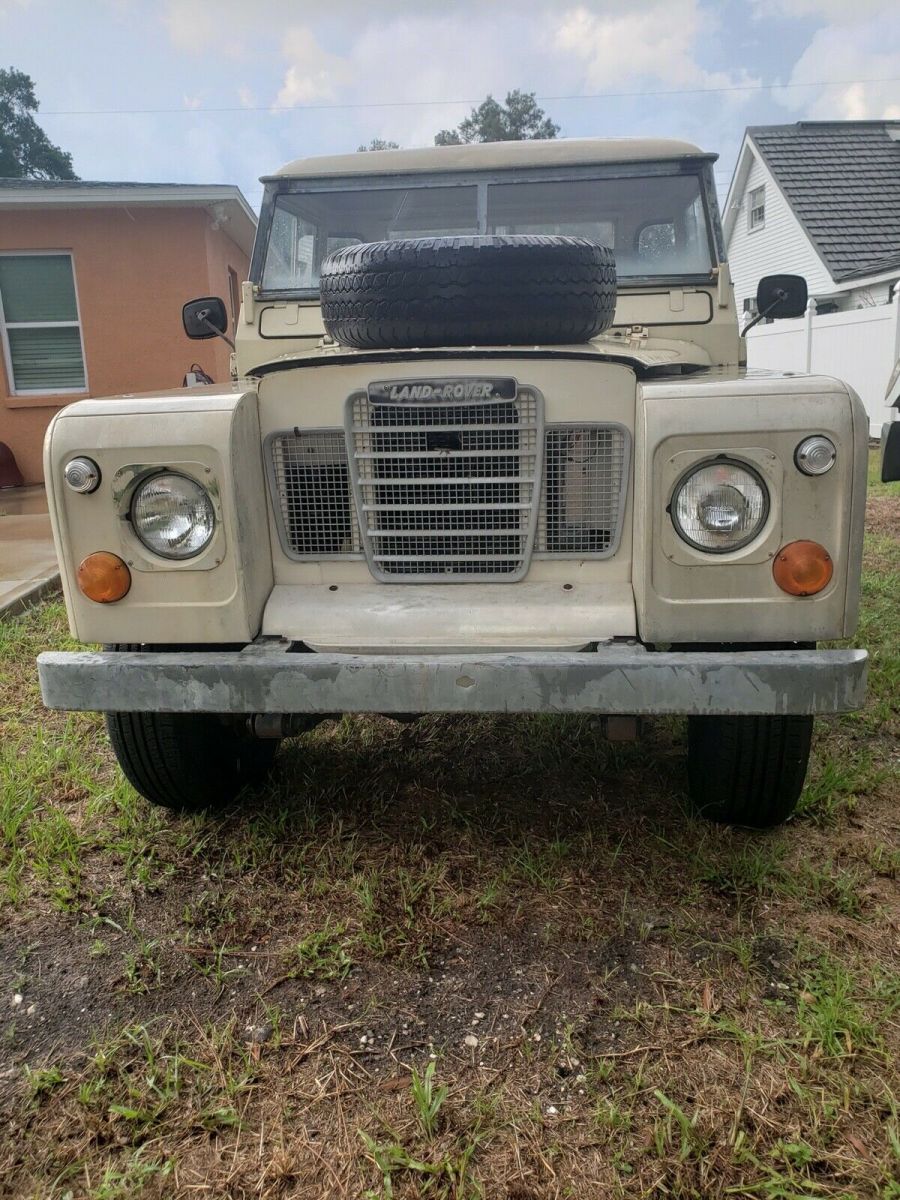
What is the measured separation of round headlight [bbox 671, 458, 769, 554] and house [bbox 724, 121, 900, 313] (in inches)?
629

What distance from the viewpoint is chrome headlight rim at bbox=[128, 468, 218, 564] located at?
7.88 ft

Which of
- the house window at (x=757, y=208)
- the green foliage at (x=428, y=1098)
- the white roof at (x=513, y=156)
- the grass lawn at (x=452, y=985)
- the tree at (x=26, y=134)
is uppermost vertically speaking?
the tree at (x=26, y=134)

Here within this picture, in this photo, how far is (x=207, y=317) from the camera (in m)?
3.77

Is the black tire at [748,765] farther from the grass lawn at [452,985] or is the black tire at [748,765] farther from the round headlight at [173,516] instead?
the round headlight at [173,516]

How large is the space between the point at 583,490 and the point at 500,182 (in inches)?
74.0

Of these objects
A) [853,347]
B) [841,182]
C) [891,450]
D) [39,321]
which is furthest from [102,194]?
[841,182]

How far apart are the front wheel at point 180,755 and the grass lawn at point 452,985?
0.42ft

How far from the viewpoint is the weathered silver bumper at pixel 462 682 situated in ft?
7.21

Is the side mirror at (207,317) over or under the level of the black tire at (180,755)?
over

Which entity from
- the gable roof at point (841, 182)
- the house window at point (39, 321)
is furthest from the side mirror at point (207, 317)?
the gable roof at point (841, 182)

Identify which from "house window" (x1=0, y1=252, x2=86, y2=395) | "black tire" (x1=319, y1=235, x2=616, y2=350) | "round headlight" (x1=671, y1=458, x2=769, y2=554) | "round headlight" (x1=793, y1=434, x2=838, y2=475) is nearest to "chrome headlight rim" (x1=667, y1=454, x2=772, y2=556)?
"round headlight" (x1=671, y1=458, x2=769, y2=554)

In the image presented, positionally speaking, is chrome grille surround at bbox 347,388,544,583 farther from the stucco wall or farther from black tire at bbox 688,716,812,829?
the stucco wall

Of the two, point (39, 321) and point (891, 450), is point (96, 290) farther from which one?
point (891, 450)

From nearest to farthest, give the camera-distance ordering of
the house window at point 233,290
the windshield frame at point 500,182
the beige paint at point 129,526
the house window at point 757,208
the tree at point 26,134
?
1. the beige paint at point 129,526
2. the windshield frame at point 500,182
3. the house window at point 233,290
4. the house window at point 757,208
5. the tree at point 26,134
